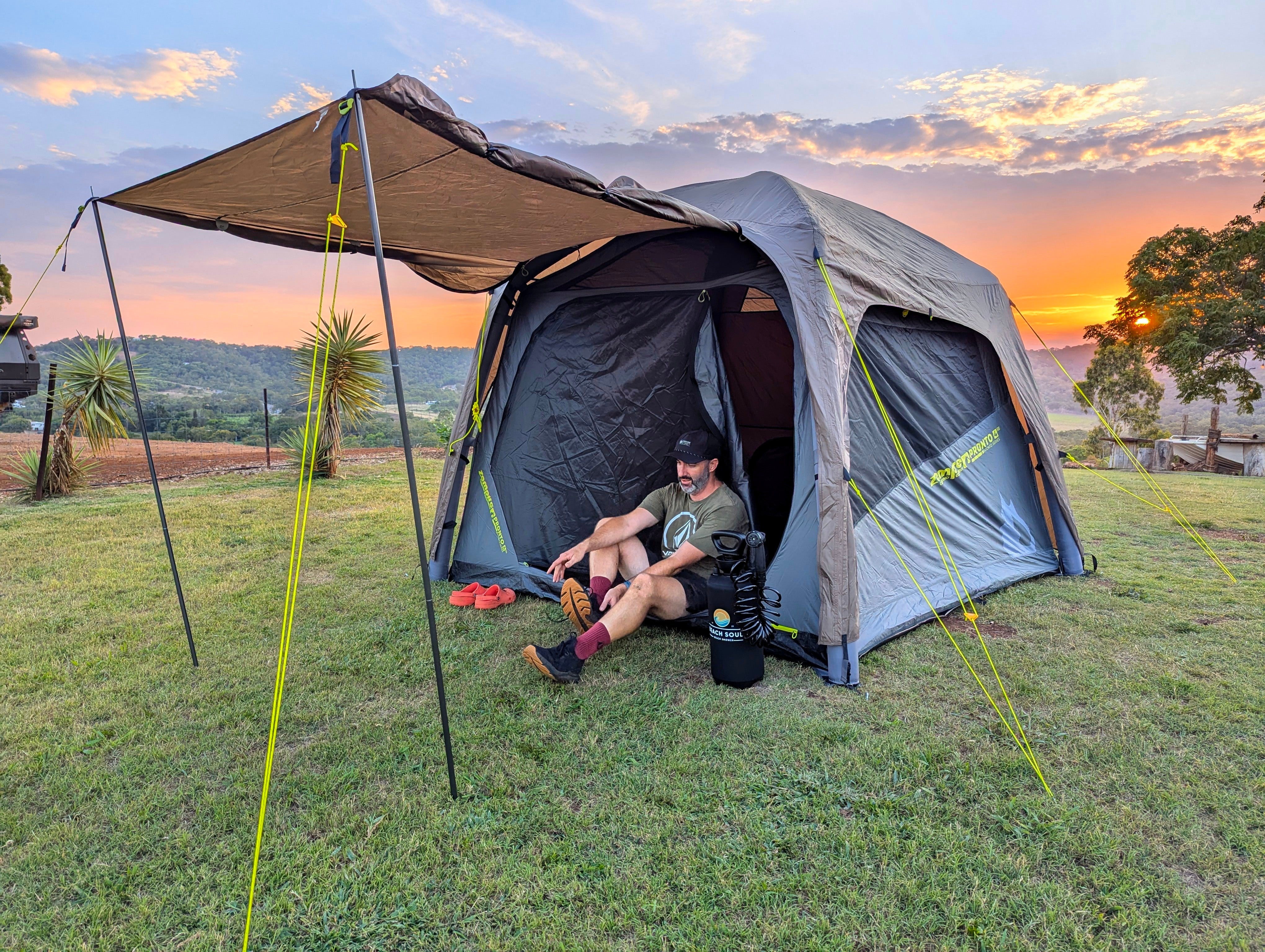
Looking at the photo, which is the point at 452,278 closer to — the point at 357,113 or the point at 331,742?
the point at 357,113

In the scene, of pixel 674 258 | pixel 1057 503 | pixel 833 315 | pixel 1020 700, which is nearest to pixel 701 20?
pixel 674 258

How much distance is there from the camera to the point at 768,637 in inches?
138

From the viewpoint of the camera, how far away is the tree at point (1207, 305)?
1677 cm

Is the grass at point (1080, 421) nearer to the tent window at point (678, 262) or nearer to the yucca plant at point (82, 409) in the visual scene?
the tent window at point (678, 262)

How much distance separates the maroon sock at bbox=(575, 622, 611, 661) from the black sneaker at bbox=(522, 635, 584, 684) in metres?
0.02

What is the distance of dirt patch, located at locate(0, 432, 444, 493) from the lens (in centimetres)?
935

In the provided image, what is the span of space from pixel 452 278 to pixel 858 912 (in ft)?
14.0

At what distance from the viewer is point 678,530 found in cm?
404

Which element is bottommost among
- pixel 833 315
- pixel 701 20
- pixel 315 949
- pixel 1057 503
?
pixel 315 949

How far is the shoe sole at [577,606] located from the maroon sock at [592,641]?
196 mm

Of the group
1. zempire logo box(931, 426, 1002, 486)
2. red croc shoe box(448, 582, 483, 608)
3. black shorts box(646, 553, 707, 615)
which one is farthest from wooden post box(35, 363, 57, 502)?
zempire logo box(931, 426, 1002, 486)

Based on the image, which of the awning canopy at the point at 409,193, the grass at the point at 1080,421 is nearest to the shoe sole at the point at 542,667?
the awning canopy at the point at 409,193

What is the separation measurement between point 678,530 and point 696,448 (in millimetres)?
509

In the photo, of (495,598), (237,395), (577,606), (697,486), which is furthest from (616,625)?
(237,395)
